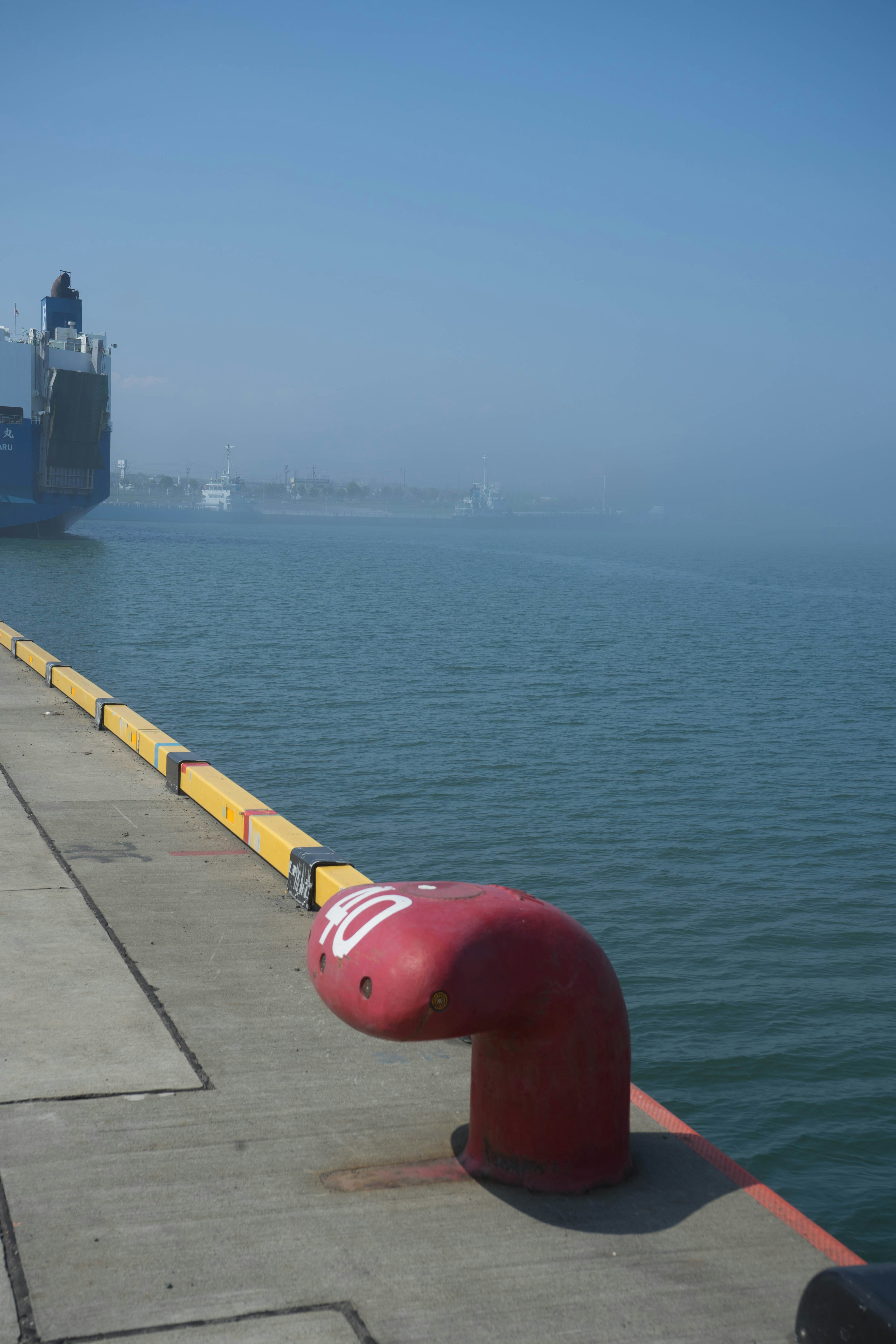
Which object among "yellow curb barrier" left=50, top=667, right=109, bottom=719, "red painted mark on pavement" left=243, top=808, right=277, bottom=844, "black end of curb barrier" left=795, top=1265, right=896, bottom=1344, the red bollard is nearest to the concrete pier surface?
the red bollard

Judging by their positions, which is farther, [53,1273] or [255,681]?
[255,681]

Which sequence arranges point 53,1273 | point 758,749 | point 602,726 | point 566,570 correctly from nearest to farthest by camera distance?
1. point 53,1273
2. point 758,749
3. point 602,726
4. point 566,570

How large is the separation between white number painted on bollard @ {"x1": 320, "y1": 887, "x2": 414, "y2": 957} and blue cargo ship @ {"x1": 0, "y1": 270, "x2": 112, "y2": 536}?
7034cm

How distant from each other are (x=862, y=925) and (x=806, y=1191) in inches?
194

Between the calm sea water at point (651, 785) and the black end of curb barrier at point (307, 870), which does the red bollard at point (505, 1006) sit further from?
the calm sea water at point (651, 785)

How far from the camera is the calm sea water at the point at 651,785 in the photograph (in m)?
8.48

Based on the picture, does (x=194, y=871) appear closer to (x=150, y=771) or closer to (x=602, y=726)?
(x=150, y=771)

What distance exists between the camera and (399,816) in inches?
573

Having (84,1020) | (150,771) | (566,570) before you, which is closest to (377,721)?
(150,771)

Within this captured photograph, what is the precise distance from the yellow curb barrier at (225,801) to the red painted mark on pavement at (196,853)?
0.11 meters

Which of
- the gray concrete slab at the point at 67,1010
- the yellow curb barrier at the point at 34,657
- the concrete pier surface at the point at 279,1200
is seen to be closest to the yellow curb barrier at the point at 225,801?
the concrete pier surface at the point at 279,1200

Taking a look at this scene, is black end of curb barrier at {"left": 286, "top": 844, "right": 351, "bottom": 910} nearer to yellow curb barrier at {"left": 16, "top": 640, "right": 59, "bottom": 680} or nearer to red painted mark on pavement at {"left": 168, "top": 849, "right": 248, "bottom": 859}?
red painted mark on pavement at {"left": 168, "top": 849, "right": 248, "bottom": 859}

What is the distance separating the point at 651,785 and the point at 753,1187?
12.8 meters

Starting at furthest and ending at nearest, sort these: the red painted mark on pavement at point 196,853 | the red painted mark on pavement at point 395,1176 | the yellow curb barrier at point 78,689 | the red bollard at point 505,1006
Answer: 1. the yellow curb barrier at point 78,689
2. the red painted mark on pavement at point 196,853
3. the red painted mark on pavement at point 395,1176
4. the red bollard at point 505,1006
